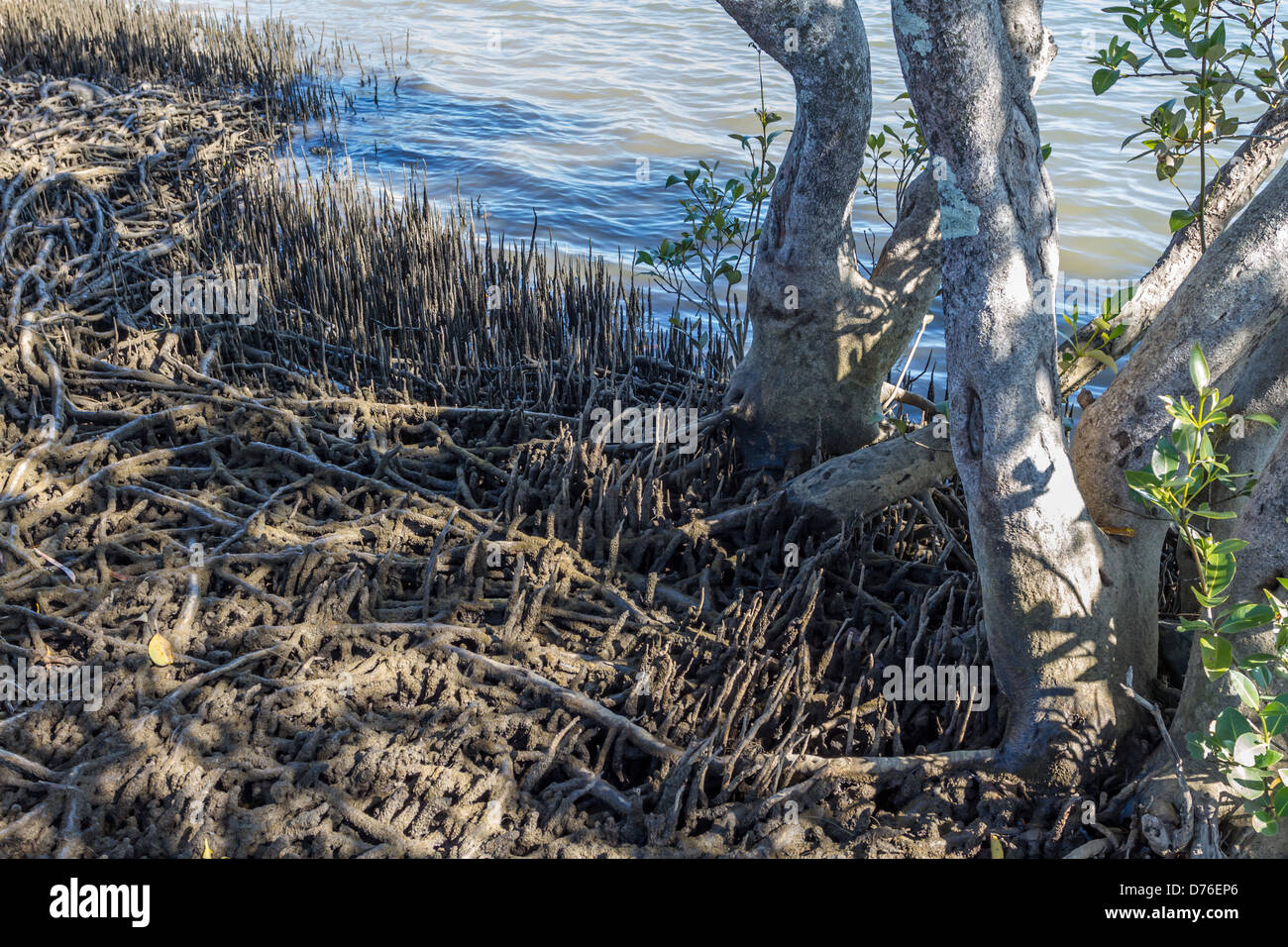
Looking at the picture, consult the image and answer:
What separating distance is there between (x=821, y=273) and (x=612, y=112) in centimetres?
776

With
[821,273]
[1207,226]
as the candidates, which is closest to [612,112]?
[821,273]

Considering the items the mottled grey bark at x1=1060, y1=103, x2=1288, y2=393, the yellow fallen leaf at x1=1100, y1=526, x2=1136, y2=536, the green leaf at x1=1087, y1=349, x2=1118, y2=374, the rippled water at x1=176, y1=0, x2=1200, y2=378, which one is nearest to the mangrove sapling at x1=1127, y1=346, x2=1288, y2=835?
the yellow fallen leaf at x1=1100, y1=526, x2=1136, y2=536

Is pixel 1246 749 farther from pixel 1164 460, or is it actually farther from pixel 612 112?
pixel 612 112

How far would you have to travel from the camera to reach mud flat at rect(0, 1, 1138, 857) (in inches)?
A: 94.0

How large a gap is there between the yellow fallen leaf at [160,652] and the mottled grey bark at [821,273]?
199 cm

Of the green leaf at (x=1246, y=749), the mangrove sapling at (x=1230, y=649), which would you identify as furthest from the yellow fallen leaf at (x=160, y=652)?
the green leaf at (x=1246, y=749)

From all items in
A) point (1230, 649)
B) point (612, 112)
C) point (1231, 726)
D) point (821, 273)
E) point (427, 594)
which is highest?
point (612, 112)

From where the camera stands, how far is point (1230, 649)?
207 cm

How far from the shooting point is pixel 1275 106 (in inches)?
109

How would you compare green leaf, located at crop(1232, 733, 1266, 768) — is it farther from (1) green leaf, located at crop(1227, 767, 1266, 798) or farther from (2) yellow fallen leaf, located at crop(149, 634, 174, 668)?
(2) yellow fallen leaf, located at crop(149, 634, 174, 668)

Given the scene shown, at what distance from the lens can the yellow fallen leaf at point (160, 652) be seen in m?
A: 2.76

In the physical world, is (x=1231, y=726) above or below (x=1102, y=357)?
below

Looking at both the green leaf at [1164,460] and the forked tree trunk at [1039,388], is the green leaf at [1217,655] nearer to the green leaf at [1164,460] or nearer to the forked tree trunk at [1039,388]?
the forked tree trunk at [1039,388]

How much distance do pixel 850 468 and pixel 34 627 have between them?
2423mm
